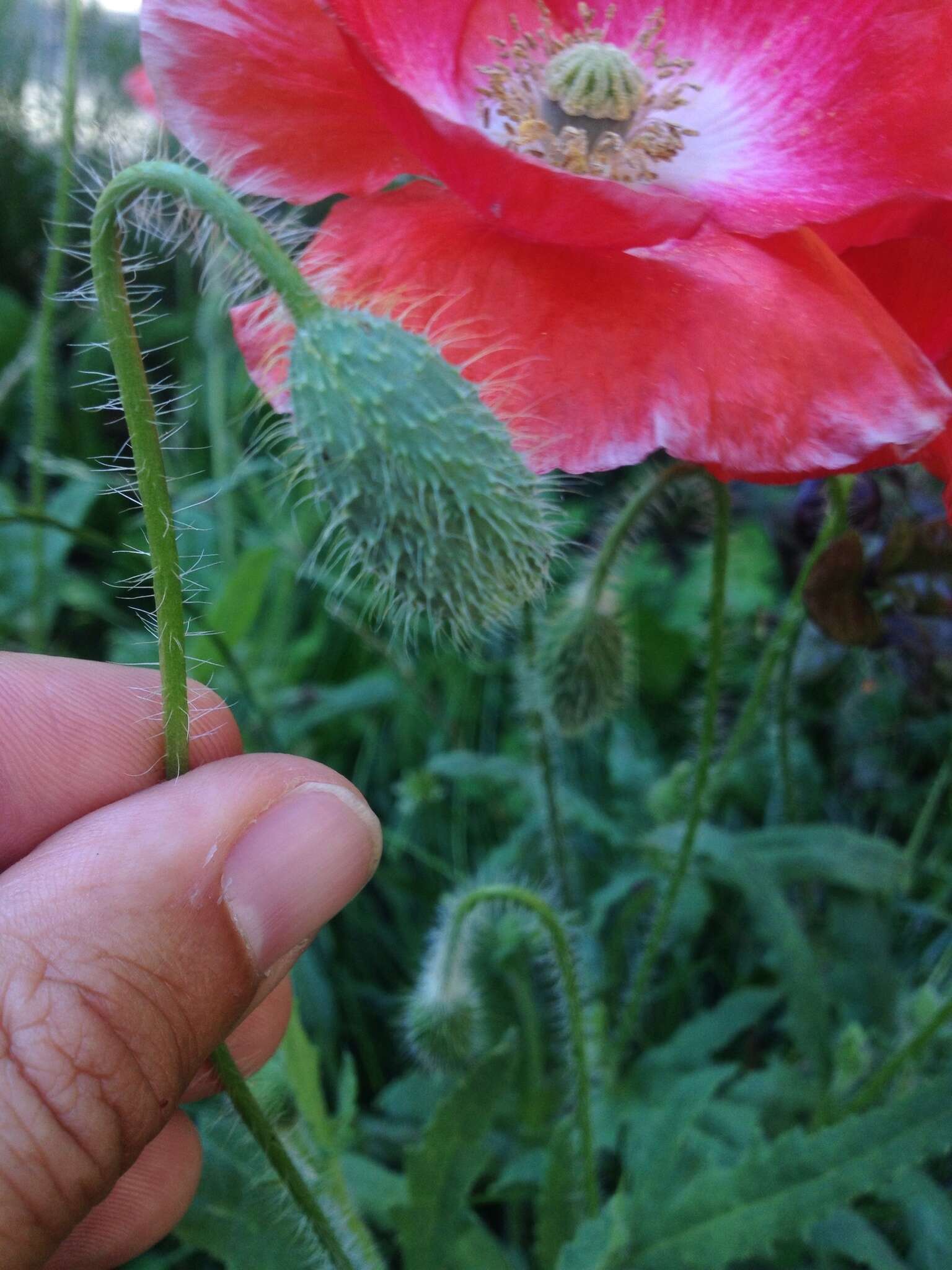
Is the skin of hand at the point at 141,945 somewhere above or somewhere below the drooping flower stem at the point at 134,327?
below

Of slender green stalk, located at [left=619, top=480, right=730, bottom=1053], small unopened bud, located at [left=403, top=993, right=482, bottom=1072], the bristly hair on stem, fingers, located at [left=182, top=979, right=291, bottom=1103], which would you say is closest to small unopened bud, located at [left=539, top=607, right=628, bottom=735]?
slender green stalk, located at [left=619, top=480, right=730, bottom=1053]

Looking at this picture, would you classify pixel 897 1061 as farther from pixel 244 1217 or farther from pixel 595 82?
pixel 595 82

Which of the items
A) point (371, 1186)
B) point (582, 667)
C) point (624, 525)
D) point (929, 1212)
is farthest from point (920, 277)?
point (371, 1186)

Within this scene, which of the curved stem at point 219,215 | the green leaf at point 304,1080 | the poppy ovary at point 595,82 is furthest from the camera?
the green leaf at point 304,1080

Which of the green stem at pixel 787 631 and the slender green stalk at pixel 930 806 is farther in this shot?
the slender green stalk at pixel 930 806

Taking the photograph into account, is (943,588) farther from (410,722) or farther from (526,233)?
(410,722)

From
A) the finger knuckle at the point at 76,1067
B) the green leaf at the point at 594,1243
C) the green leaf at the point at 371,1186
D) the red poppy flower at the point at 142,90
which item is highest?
the red poppy flower at the point at 142,90

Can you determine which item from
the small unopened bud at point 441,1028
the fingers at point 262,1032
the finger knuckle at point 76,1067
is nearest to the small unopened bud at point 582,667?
the small unopened bud at point 441,1028

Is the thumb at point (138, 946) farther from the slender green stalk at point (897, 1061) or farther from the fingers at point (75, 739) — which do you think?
the slender green stalk at point (897, 1061)
